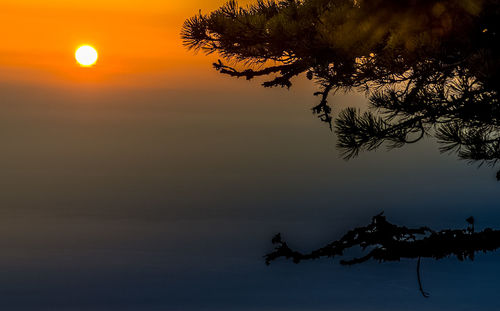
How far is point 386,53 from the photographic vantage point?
274 inches

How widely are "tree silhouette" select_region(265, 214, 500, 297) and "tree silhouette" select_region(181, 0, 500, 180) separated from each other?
1.08 m

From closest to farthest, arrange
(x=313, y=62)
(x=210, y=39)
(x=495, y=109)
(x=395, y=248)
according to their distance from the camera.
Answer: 1. (x=395, y=248)
2. (x=495, y=109)
3. (x=313, y=62)
4. (x=210, y=39)

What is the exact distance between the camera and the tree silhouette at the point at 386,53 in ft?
21.2

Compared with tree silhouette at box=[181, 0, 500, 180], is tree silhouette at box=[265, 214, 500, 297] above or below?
below

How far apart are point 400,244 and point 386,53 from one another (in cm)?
192

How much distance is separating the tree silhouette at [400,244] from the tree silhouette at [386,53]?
1076 mm

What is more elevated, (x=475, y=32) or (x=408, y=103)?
(x=475, y=32)

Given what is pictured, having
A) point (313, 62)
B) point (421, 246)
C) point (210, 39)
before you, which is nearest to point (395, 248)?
point (421, 246)

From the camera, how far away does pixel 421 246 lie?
6.39m

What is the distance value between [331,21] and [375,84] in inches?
43.2

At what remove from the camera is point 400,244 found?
6238 millimetres

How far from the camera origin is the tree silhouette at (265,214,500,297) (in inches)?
240

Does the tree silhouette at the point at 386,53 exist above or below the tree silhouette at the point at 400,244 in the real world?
above

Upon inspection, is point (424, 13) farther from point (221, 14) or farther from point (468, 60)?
point (221, 14)
